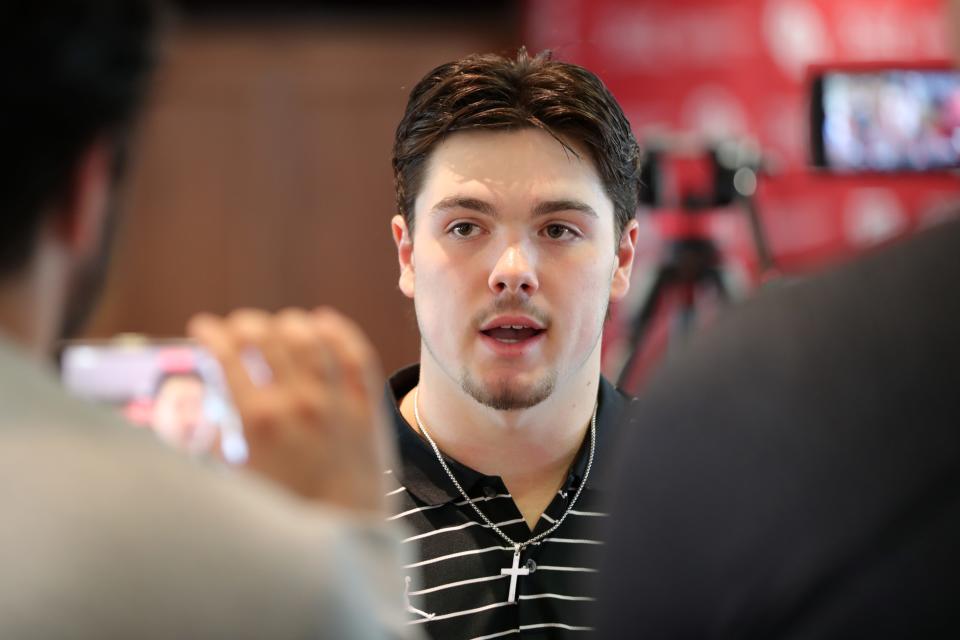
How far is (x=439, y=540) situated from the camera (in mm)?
1432

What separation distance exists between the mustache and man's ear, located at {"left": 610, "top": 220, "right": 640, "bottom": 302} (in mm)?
167

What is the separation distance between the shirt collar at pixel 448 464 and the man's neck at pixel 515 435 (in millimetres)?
25

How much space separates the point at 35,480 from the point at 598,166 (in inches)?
42.6

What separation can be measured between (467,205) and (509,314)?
0.16 m

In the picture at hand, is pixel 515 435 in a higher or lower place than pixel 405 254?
lower

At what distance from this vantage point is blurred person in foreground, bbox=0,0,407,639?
0.55 m

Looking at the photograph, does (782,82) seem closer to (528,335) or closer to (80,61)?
(528,335)

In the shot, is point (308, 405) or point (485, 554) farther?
point (485, 554)

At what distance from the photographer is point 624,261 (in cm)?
164

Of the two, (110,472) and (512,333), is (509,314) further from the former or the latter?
(110,472)

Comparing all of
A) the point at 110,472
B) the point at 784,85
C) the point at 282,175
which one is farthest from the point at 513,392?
the point at 282,175

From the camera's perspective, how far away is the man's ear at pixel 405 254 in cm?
161

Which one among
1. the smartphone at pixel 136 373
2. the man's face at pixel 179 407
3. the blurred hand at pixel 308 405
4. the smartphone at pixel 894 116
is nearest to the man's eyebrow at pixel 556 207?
the man's face at pixel 179 407

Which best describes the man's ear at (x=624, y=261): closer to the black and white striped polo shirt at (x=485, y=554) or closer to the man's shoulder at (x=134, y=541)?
the black and white striped polo shirt at (x=485, y=554)
